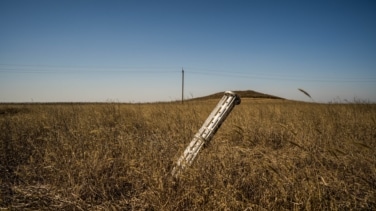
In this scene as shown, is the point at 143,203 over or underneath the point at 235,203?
underneath

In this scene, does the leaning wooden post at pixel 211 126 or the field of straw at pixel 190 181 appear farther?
the leaning wooden post at pixel 211 126

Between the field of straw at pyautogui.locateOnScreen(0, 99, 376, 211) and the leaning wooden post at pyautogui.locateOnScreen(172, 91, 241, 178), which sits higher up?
the leaning wooden post at pyautogui.locateOnScreen(172, 91, 241, 178)

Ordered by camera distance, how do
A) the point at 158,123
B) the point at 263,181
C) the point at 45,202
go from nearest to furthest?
the point at 45,202, the point at 263,181, the point at 158,123

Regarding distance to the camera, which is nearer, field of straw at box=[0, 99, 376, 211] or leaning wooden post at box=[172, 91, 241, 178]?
field of straw at box=[0, 99, 376, 211]

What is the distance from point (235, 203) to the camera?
1.68 meters

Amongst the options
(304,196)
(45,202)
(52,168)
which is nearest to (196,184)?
(304,196)

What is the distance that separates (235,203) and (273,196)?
343mm

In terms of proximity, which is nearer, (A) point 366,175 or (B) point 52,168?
(A) point 366,175

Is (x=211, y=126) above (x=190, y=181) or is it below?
above

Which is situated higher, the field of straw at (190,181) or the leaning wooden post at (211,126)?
the leaning wooden post at (211,126)

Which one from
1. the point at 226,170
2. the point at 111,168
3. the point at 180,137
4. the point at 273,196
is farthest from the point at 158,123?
the point at 273,196

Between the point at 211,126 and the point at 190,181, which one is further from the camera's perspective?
the point at 211,126

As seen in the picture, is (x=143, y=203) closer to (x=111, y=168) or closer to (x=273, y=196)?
(x=111, y=168)

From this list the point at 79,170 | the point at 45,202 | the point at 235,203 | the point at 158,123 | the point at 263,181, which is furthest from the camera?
the point at 158,123
